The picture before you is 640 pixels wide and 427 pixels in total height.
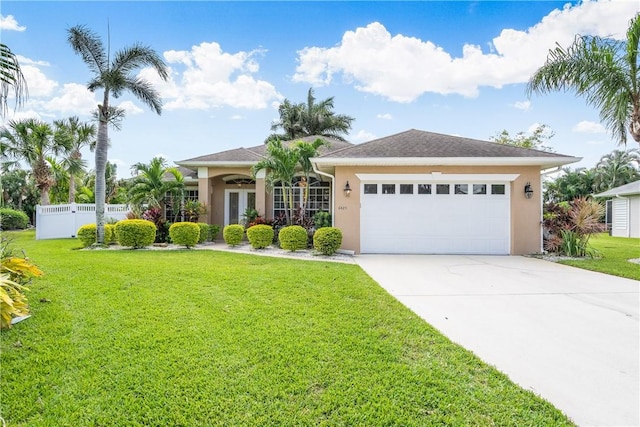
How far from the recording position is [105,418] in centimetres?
226

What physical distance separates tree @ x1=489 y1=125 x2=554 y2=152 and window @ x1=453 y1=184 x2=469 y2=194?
2201 centimetres

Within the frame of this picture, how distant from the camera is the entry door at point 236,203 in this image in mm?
15359

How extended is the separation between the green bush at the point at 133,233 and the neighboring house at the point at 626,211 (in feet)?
89.6

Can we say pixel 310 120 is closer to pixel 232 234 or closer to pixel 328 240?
pixel 232 234

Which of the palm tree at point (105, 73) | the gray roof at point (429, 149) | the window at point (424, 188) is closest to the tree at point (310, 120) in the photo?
the palm tree at point (105, 73)

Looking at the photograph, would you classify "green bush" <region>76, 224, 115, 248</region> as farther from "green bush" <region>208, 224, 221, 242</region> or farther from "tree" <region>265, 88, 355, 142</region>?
"tree" <region>265, 88, 355, 142</region>

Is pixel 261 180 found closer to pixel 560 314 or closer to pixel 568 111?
pixel 560 314

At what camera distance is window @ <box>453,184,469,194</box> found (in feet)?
35.0

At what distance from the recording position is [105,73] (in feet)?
37.7

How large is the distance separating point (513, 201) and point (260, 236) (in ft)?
29.8

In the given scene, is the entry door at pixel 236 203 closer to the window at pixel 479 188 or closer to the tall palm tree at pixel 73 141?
the window at pixel 479 188

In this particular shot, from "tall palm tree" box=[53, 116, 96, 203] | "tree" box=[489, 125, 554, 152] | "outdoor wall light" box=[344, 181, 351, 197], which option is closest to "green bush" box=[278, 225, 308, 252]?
"outdoor wall light" box=[344, 181, 351, 197]

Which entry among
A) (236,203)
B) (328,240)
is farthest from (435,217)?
(236,203)

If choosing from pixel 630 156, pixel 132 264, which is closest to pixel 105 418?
pixel 132 264
